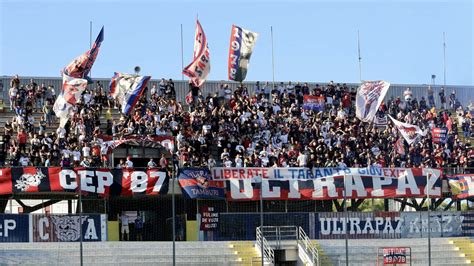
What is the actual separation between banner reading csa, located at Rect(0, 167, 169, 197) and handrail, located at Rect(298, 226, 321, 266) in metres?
5.44

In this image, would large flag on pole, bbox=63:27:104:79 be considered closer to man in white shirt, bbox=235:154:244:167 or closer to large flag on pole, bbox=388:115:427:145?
man in white shirt, bbox=235:154:244:167

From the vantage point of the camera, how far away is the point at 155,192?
44750 mm

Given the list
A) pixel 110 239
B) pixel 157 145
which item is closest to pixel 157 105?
pixel 157 145

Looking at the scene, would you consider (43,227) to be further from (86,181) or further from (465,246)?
(465,246)

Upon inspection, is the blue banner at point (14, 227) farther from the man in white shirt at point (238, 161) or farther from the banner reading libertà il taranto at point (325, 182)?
the man in white shirt at point (238, 161)

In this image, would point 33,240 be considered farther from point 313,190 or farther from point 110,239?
point 313,190

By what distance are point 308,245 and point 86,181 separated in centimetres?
858

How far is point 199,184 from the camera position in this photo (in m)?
45.1

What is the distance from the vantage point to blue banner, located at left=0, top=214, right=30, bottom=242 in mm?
40812

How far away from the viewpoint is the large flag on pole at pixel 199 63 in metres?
53.2

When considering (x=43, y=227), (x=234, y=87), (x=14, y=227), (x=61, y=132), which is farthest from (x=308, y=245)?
(x=234, y=87)

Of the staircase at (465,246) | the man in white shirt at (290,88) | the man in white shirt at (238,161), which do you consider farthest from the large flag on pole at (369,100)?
the staircase at (465,246)

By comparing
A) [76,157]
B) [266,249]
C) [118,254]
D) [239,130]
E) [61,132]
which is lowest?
[266,249]

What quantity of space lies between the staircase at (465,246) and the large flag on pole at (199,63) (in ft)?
45.5
